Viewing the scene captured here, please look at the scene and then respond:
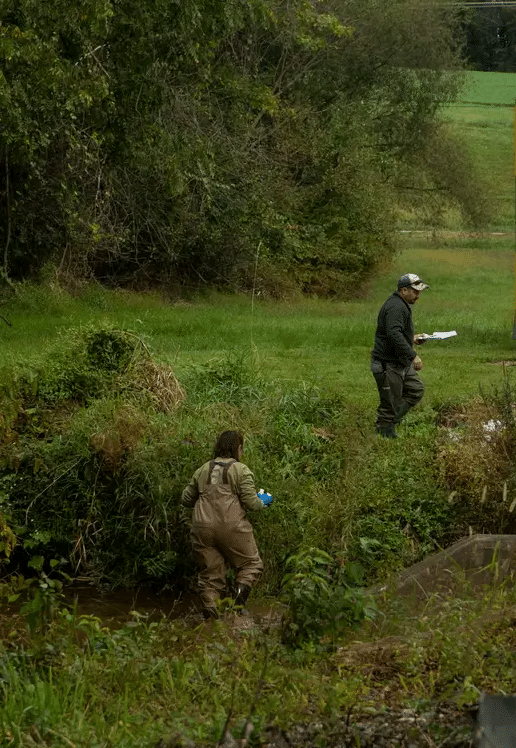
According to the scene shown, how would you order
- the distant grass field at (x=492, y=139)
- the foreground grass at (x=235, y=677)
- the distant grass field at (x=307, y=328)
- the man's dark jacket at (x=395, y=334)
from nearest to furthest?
the foreground grass at (x=235, y=677)
the man's dark jacket at (x=395, y=334)
the distant grass field at (x=307, y=328)
the distant grass field at (x=492, y=139)

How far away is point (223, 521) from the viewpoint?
11.3m

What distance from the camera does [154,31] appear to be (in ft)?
57.8

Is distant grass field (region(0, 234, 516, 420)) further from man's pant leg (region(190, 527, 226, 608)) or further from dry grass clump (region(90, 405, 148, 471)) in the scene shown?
man's pant leg (region(190, 527, 226, 608))

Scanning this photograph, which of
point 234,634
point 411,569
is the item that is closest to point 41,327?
point 411,569

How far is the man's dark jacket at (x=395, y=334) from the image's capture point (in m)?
14.0

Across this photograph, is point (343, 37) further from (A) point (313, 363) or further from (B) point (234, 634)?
(B) point (234, 634)

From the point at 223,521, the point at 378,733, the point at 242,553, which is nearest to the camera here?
the point at 378,733

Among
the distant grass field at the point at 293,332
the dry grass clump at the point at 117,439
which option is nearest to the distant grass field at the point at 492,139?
the distant grass field at the point at 293,332

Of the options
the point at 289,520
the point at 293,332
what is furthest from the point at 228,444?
the point at 293,332

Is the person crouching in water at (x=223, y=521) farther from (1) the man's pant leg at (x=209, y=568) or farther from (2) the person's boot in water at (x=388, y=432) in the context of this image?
(2) the person's boot in water at (x=388, y=432)

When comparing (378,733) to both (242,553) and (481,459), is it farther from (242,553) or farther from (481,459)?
(481,459)

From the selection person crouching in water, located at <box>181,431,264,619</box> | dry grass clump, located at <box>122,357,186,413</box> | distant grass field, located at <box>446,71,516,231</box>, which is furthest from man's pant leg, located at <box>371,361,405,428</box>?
distant grass field, located at <box>446,71,516,231</box>

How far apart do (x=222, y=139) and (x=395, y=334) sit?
15693mm

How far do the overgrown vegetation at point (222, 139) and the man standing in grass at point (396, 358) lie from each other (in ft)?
16.5
